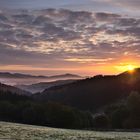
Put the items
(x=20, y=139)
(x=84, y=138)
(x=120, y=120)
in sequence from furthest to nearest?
(x=120, y=120) → (x=84, y=138) → (x=20, y=139)

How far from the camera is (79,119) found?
131125 mm

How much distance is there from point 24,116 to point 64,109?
15518 millimetres

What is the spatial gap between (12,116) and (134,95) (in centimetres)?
4487

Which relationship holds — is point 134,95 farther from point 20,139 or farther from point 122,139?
point 20,139

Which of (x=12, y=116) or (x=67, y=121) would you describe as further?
(x=12, y=116)

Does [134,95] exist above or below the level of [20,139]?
above

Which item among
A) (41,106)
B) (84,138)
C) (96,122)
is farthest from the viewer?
(96,122)

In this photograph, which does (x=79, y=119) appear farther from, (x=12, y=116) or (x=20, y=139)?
(x=20, y=139)

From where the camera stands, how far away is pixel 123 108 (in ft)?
436

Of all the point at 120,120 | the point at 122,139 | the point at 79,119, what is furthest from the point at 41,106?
the point at 122,139

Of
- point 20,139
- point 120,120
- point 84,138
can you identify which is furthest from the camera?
point 120,120

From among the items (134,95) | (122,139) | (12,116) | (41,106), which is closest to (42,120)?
(41,106)

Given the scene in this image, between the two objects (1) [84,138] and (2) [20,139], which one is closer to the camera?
(2) [20,139]

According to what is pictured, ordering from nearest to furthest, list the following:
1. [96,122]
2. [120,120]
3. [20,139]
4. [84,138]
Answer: [20,139] < [84,138] < [120,120] < [96,122]
